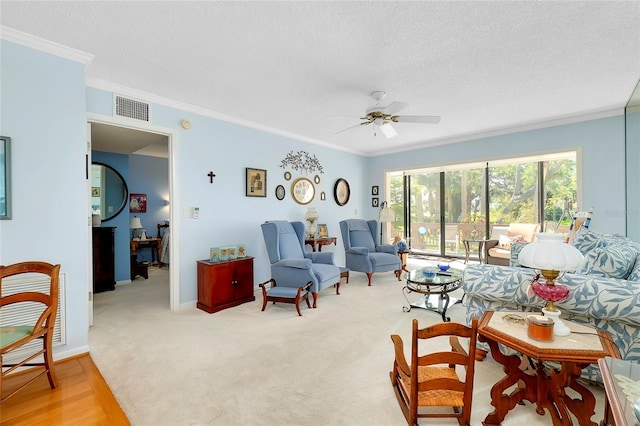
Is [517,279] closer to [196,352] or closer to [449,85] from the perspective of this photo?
[449,85]

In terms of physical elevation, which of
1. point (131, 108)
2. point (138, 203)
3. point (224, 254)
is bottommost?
point (224, 254)

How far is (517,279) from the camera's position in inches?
86.6

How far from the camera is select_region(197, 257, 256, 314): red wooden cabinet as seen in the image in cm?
352

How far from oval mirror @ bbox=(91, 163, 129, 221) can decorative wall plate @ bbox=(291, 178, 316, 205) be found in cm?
285

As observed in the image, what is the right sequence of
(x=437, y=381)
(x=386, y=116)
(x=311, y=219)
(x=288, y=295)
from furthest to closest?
(x=311, y=219) < (x=288, y=295) < (x=386, y=116) < (x=437, y=381)

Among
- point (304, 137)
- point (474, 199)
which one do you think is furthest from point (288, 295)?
point (474, 199)

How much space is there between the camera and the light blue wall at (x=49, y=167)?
→ 222cm

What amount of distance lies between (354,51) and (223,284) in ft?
9.43

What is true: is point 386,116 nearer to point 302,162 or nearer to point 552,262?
point 552,262

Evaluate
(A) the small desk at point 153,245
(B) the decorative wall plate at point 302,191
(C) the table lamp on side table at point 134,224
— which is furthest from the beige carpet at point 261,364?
(C) the table lamp on side table at point 134,224

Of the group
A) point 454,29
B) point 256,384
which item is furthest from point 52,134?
point 454,29

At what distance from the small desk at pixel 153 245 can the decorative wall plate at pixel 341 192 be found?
3909 millimetres

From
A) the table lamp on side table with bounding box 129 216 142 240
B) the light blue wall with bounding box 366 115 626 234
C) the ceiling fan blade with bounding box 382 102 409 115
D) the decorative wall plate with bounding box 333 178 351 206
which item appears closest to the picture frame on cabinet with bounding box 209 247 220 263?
the ceiling fan blade with bounding box 382 102 409 115

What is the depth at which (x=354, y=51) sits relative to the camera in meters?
2.44
